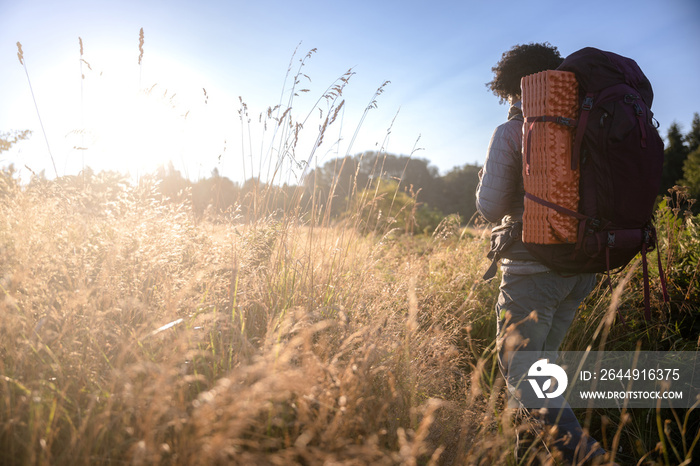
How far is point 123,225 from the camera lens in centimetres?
184

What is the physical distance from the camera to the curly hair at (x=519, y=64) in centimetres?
205

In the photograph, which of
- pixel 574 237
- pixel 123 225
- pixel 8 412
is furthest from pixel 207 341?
pixel 574 237

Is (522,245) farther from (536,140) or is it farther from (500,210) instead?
(536,140)

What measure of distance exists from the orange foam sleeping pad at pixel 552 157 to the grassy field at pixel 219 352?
16.2 inches

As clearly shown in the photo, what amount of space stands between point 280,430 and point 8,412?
841 mm

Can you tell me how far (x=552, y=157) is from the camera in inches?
63.3

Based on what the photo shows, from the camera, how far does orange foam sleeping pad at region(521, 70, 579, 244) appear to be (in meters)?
1.61

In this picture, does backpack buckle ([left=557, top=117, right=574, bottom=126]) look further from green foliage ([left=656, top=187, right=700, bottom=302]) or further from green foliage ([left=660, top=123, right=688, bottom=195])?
green foliage ([left=660, top=123, right=688, bottom=195])

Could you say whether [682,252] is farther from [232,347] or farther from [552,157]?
[232,347]

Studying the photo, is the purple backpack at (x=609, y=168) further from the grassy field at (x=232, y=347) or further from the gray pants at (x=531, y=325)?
the grassy field at (x=232, y=347)

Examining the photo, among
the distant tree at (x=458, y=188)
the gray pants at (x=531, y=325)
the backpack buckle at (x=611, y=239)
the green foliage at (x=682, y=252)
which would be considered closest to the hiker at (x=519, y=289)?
the gray pants at (x=531, y=325)
